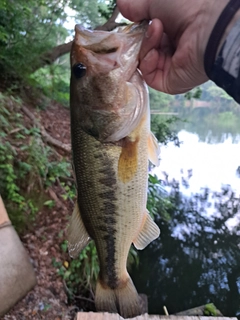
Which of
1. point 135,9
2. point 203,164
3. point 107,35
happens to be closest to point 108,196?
point 107,35

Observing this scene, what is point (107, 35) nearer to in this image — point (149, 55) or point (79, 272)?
point (149, 55)

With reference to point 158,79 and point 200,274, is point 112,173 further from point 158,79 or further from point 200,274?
point 200,274

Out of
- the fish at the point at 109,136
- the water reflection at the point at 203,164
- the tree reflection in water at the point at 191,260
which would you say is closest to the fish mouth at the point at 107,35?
A: the fish at the point at 109,136

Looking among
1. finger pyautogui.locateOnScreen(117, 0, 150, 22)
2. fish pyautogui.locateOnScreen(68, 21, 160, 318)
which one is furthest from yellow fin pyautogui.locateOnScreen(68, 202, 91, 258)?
finger pyautogui.locateOnScreen(117, 0, 150, 22)

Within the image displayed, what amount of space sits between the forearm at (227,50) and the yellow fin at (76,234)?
3.14 feet

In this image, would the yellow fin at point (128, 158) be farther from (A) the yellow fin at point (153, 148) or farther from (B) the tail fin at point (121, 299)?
(B) the tail fin at point (121, 299)

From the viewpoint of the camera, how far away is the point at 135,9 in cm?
145

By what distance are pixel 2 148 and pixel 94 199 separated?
10.8 feet

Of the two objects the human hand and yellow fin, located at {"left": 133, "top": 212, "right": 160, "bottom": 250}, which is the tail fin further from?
the human hand

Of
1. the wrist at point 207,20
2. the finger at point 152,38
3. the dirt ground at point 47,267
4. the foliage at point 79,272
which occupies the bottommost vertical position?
the foliage at point 79,272

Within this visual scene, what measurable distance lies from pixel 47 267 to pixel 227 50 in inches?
143

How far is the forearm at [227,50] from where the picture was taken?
1113 millimetres

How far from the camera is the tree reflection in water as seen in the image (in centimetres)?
548

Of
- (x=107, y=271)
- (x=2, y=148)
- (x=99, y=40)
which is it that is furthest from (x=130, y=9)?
(x=2, y=148)
